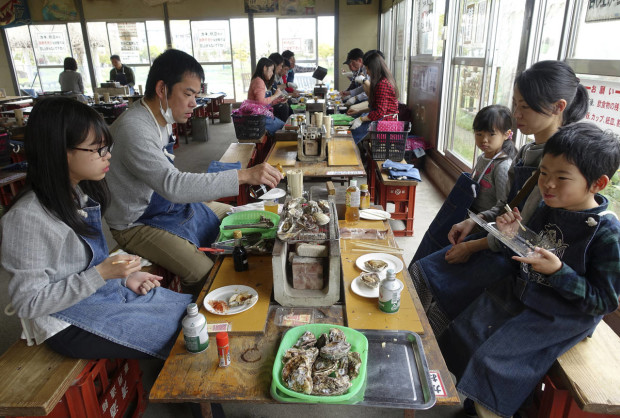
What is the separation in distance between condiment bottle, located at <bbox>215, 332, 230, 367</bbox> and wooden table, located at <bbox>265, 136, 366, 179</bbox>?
221cm

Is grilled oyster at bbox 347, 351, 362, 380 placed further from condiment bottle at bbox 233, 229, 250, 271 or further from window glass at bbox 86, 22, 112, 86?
window glass at bbox 86, 22, 112, 86

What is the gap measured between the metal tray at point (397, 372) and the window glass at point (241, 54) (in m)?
11.7

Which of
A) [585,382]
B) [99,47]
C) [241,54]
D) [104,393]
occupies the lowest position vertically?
[104,393]

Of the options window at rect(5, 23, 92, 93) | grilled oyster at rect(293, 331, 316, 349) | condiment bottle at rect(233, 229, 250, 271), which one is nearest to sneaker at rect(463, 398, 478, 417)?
grilled oyster at rect(293, 331, 316, 349)

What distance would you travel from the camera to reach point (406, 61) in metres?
7.80

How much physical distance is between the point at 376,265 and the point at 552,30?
2342 millimetres

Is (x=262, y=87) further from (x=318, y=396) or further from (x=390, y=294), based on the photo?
(x=318, y=396)

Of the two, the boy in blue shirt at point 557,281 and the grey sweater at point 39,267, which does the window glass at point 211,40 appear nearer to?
the grey sweater at point 39,267

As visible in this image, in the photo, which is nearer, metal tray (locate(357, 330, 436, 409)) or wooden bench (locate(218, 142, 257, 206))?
metal tray (locate(357, 330, 436, 409))

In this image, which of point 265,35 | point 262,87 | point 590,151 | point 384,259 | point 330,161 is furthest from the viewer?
point 265,35

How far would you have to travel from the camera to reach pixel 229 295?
1750 millimetres

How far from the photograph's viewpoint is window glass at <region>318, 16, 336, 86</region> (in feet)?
38.2

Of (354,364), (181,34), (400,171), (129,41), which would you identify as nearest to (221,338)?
(354,364)

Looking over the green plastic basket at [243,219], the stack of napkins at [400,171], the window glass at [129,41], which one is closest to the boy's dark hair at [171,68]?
the green plastic basket at [243,219]
